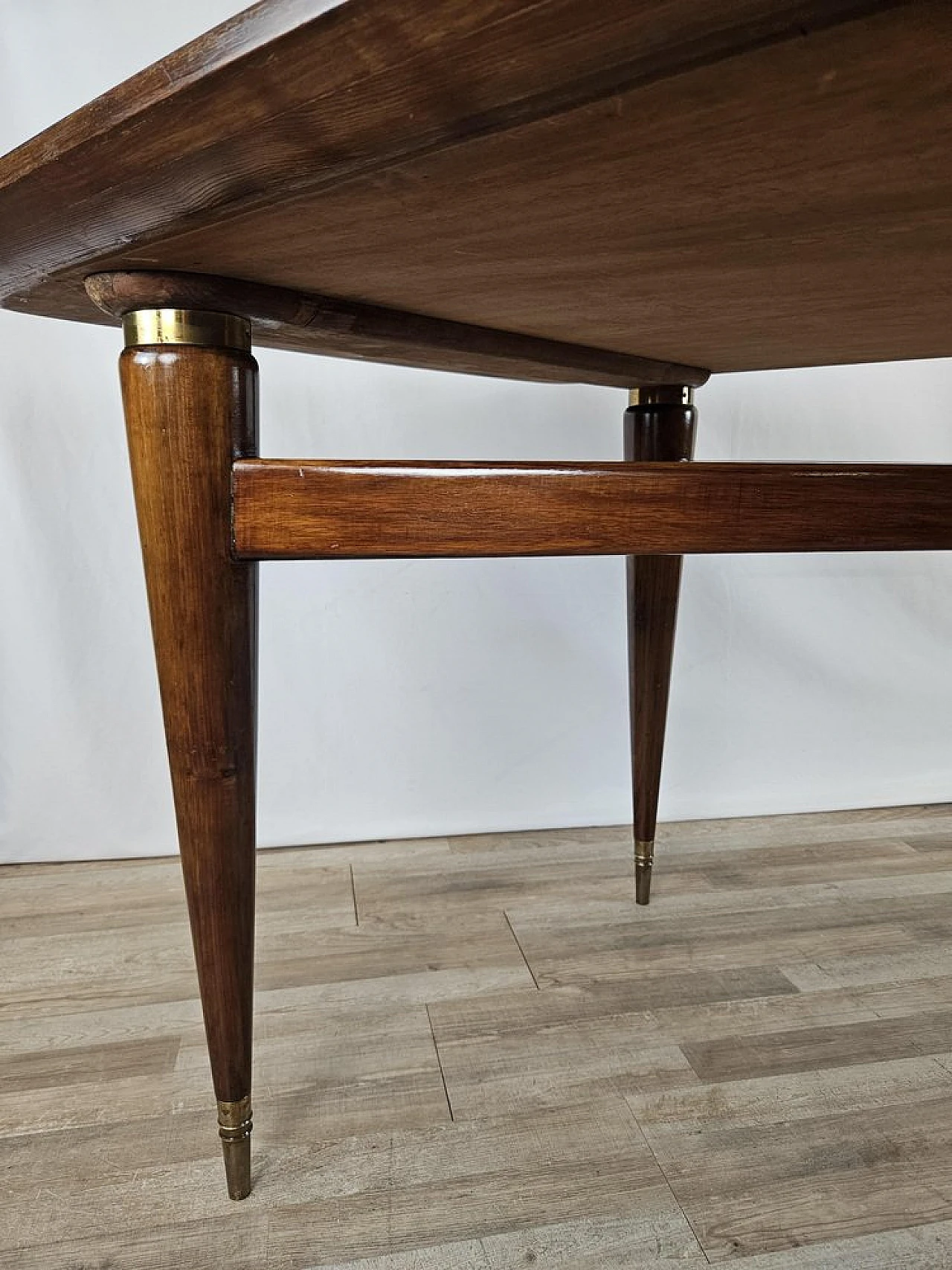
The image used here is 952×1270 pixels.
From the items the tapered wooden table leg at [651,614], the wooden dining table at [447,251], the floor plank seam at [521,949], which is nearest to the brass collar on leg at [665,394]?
the tapered wooden table leg at [651,614]

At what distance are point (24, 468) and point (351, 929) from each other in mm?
704

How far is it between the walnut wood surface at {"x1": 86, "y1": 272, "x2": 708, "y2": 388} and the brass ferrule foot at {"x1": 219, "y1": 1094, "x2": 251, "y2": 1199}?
0.48m

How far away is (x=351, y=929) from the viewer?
101cm

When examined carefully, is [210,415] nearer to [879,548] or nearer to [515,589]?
[879,548]

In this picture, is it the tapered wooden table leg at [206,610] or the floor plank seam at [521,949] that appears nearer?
the tapered wooden table leg at [206,610]

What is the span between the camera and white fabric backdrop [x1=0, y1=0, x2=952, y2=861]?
45.8 inches

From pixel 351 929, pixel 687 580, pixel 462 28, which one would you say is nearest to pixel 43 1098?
pixel 351 929

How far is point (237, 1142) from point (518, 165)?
0.58m

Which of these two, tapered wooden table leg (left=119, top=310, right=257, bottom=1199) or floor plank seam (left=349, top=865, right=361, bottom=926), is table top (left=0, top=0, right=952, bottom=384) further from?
floor plank seam (left=349, top=865, right=361, bottom=926)

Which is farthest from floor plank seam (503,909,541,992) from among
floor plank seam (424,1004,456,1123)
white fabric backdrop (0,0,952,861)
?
white fabric backdrop (0,0,952,861)

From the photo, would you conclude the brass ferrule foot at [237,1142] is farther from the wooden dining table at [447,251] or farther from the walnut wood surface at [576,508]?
the walnut wood surface at [576,508]

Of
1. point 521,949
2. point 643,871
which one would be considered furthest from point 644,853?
point 521,949

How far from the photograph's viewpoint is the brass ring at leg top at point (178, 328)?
0.49 metres

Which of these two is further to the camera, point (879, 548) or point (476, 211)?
point (879, 548)
